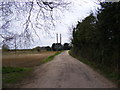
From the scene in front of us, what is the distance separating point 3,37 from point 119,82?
337 inches

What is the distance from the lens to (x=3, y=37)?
11.1 meters

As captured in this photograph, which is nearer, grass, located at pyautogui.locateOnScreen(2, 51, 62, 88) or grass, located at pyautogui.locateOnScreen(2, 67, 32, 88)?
grass, located at pyautogui.locateOnScreen(2, 51, 62, 88)

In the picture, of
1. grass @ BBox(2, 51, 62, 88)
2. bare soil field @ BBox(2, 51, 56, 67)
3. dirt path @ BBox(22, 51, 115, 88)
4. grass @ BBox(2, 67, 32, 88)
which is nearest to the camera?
dirt path @ BBox(22, 51, 115, 88)

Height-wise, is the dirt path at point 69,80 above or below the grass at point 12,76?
above

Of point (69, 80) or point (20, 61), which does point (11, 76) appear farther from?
point (20, 61)

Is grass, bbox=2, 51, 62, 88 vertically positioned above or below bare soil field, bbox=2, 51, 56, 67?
above

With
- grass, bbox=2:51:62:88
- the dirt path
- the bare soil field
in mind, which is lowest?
the bare soil field

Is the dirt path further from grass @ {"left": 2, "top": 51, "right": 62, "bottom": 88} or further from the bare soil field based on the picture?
the bare soil field

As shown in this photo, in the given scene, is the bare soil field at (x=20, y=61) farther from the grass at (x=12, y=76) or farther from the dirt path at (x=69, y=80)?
the dirt path at (x=69, y=80)

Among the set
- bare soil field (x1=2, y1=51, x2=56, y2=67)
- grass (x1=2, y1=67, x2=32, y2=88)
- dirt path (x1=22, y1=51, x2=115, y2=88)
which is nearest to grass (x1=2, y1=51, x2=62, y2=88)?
grass (x1=2, y1=67, x2=32, y2=88)

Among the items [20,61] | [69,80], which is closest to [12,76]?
[69,80]

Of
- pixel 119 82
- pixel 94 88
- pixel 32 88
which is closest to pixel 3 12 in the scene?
pixel 32 88

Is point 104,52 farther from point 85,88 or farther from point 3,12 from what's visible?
point 3,12

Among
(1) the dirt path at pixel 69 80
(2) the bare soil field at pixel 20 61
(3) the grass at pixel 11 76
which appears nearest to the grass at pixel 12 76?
(3) the grass at pixel 11 76
